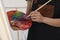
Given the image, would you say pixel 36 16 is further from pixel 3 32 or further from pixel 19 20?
pixel 3 32

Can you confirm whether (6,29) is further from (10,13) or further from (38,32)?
(38,32)

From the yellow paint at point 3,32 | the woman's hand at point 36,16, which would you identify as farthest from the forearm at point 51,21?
the yellow paint at point 3,32

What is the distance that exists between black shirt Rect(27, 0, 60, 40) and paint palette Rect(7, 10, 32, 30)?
0.11 metres

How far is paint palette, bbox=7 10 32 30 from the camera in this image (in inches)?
28.9

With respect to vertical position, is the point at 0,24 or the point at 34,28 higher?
the point at 0,24

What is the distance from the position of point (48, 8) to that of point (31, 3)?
11 centimetres

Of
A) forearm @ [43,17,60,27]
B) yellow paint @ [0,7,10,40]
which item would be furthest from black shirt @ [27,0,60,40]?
yellow paint @ [0,7,10,40]

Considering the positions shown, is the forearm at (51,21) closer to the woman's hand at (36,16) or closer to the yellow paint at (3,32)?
the woman's hand at (36,16)

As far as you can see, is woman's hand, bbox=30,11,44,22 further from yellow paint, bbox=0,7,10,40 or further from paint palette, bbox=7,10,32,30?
yellow paint, bbox=0,7,10,40

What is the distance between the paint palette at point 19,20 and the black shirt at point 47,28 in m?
0.11

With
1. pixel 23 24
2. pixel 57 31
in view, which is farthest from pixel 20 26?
pixel 57 31

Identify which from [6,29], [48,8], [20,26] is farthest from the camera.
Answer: [48,8]

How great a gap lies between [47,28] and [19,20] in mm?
186

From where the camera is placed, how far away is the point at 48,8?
85 cm
